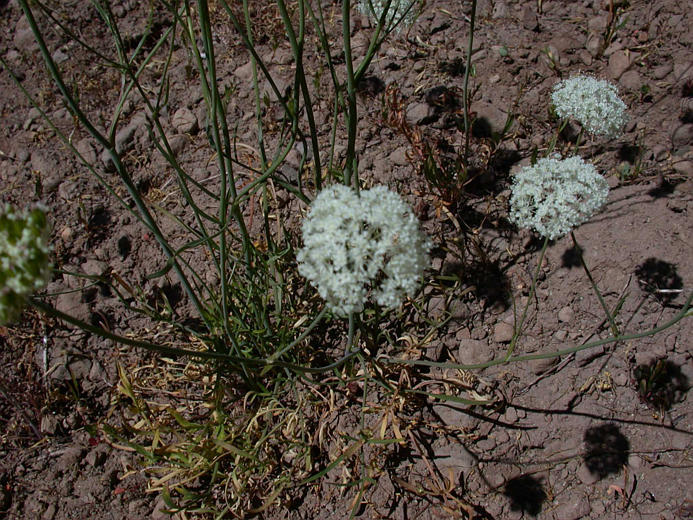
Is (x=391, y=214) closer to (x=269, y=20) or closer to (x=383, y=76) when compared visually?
(x=383, y=76)

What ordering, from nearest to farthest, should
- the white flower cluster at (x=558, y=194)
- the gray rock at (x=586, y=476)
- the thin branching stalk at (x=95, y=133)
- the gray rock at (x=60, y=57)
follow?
the thin branching stalk at (x=95, y=133) < the white flower cluster at (x=558, y=194) < the gray rock at (x=586, y=476) < the gray rock at (x=60, y=57)

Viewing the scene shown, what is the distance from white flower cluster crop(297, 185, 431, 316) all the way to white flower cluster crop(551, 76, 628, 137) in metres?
1.52

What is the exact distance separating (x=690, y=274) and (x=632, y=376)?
2.06 ft

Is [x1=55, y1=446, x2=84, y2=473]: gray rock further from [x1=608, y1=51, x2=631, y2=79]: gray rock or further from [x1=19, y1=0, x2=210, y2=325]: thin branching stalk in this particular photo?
[x1=608, y1=51, x2=631, y2=79]: gray rock

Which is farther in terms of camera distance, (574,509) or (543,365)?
(543,365)

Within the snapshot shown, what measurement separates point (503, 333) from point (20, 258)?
232 centimetres

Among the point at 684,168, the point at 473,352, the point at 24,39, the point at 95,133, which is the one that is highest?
the point at 24,39

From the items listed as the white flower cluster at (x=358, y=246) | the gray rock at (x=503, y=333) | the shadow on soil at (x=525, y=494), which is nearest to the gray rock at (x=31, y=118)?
the white flower cluster at (x=358, y=246)

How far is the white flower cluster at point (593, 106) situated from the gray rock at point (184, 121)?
8.29ft

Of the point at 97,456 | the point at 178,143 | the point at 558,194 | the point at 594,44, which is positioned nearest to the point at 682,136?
the point at 594,44

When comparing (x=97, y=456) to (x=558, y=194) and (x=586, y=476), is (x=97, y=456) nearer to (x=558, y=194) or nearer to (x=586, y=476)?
(x=586, y=476)

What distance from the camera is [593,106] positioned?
2.71 meters

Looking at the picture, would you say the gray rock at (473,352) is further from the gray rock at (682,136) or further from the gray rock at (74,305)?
the gray rock at (74,305)

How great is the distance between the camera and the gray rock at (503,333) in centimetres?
281
